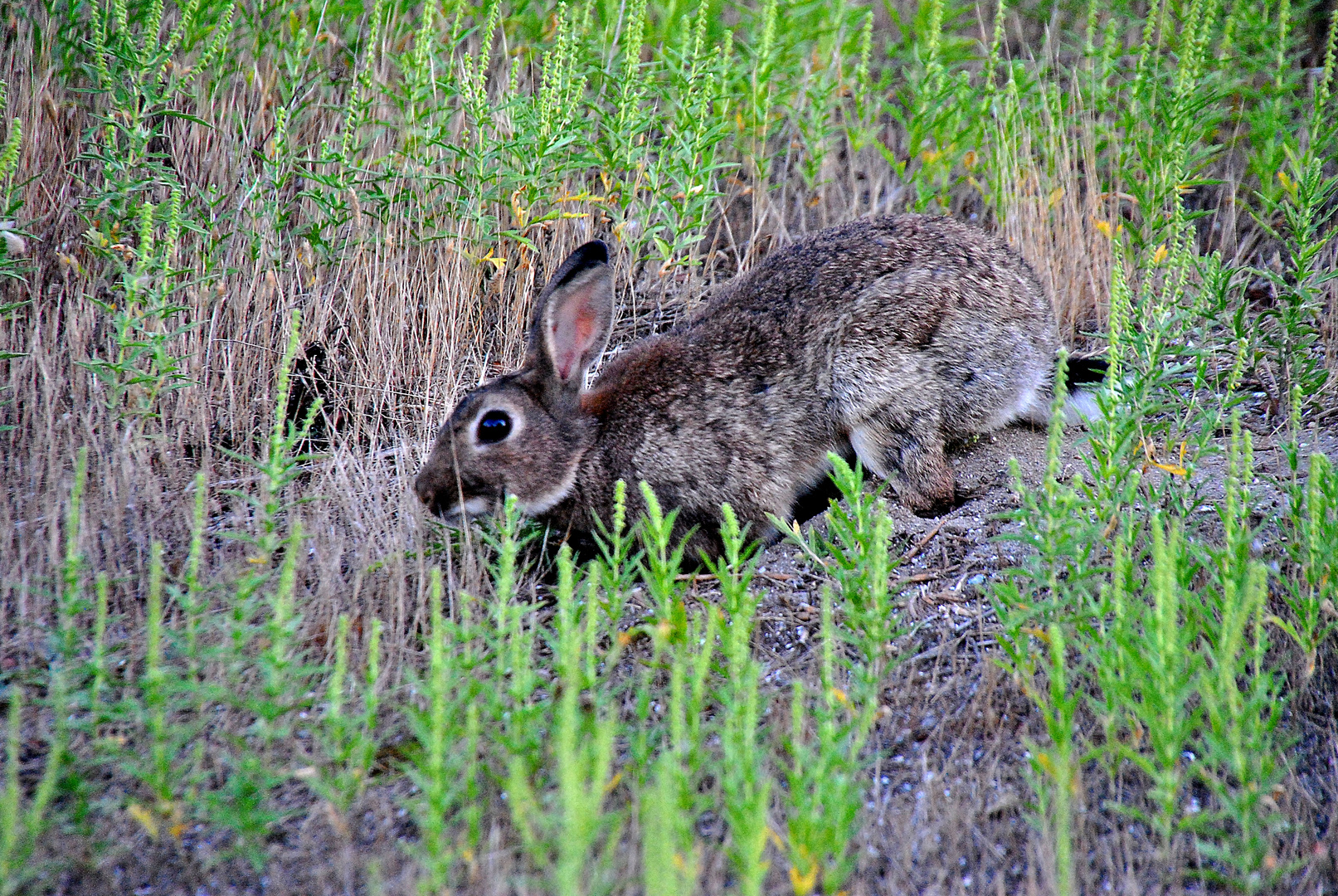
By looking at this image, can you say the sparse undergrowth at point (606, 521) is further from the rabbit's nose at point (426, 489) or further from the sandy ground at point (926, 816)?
the rabbit's nose at point (426, 489)

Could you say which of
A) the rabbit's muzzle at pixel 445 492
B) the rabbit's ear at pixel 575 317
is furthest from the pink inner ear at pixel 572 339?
the rabbit's muzzle at pixel 445 492

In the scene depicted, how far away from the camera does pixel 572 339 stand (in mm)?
4668

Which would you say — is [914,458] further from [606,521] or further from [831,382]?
[606,521]

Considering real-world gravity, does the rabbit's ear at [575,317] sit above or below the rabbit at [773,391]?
above

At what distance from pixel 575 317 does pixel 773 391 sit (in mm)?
896

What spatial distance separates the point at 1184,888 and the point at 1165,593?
0.74m

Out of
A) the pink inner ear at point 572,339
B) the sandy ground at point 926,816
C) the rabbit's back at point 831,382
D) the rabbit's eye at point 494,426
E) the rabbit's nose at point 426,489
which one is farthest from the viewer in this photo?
the rabbit's back at point 831,382

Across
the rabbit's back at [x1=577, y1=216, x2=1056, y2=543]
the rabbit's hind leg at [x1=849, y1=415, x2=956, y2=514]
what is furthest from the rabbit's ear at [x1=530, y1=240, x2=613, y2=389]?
the rabbit's hind leg at [x1=849, y1=415, x2=956, y2=514]

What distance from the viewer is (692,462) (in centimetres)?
471

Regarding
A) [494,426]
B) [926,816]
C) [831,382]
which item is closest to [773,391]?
[831,382]

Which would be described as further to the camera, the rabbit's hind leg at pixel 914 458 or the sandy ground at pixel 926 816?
the rabbit's hind leg at pixel 914 458

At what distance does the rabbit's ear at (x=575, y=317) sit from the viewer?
14.8 feet

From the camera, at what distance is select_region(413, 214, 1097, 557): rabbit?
181 inches

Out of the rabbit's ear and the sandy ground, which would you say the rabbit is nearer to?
the rabbit's ear
